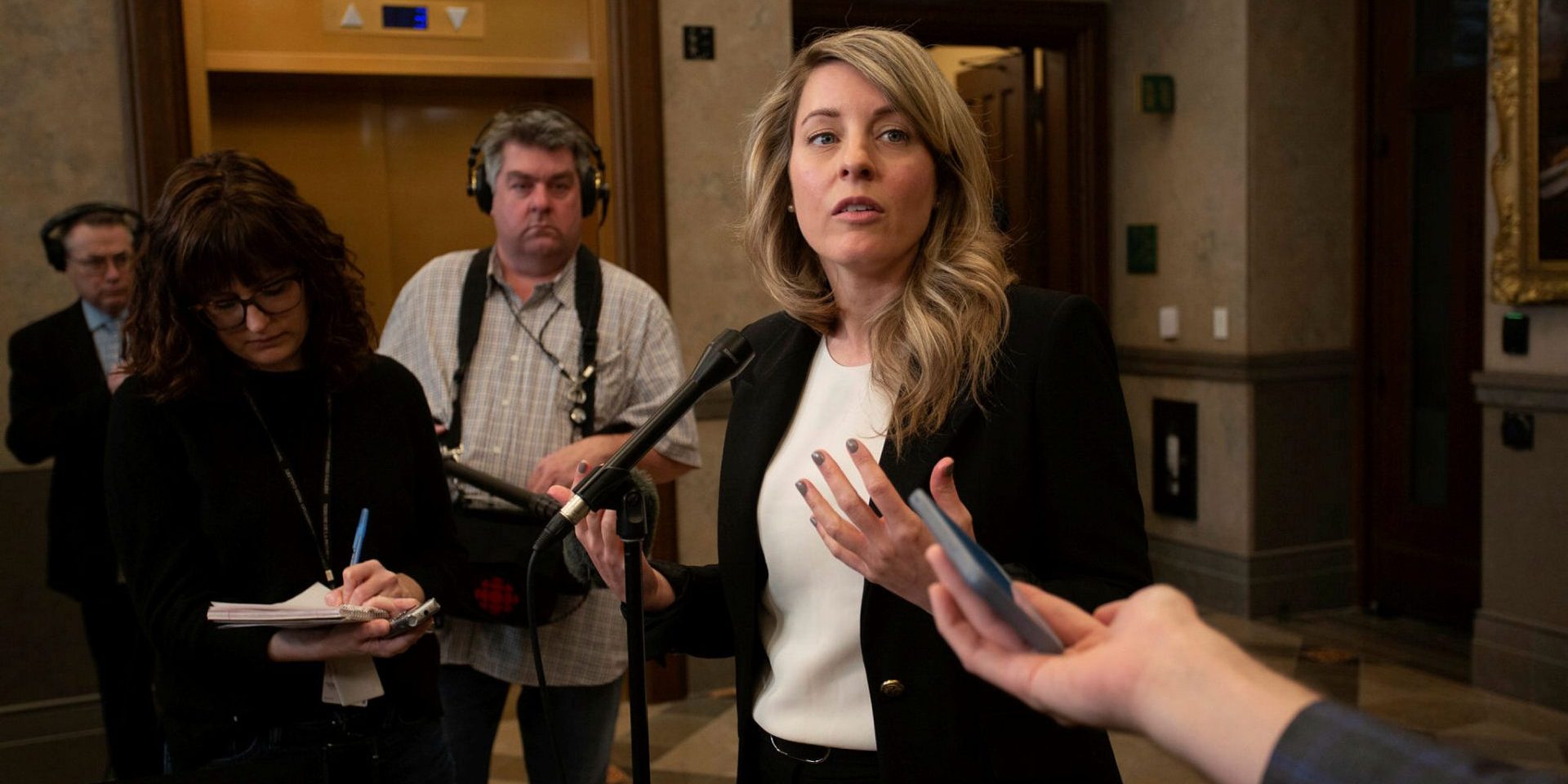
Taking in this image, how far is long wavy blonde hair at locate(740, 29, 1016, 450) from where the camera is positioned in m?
1.41

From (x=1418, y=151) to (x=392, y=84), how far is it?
3.90 m

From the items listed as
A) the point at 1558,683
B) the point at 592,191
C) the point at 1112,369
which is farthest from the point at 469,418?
the point at 1558,683

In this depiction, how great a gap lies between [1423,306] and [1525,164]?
1.09 metres

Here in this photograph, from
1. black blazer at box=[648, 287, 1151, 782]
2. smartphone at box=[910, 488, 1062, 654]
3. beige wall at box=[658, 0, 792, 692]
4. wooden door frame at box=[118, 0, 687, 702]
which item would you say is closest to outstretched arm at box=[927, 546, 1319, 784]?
smartphone at box=[910, 488, 1062, 654]

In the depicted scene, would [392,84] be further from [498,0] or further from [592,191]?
[592,191]

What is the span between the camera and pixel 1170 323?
5.51 metres

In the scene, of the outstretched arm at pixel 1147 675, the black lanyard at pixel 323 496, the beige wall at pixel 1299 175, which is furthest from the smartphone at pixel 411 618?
the beige wall at pixel 1299 175

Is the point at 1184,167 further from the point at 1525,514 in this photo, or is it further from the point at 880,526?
the point at 880,526

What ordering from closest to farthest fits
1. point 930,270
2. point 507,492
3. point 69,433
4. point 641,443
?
point 641,443 < point 930,270 < point 507,492 < point 69,433

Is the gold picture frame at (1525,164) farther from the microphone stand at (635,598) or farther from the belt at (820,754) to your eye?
the microphone stand at (635,598)

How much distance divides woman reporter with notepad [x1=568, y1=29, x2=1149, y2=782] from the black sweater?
0.51 meters

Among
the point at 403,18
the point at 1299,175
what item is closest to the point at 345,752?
the point at 403,18

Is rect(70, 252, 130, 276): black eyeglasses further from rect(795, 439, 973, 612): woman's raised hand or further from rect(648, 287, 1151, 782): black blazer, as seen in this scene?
rect(795, 439, 973, 612): woman's raised hand

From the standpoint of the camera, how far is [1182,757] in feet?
2.50
